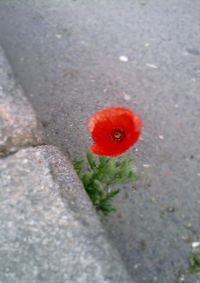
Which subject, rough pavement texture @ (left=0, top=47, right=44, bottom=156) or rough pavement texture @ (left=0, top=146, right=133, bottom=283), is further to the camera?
rough pavement texture @ (left=0, top=47, right=44, bottom=156)

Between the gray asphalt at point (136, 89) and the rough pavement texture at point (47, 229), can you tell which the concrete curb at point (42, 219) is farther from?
the gray asphalt at point (136, 89)

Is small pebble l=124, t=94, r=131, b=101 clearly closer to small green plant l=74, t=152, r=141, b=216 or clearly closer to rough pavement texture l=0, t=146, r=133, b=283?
small green plant l=74, t=152, r=141, b=216

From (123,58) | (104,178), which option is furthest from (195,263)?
(123,58)

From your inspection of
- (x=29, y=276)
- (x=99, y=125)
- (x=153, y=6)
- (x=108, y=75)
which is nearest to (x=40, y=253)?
(x=29, y=276)

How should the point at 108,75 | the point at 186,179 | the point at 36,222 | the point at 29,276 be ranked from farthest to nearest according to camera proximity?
the point at 108,75, the point at 186,179, the point at 36,222, the point at 29,276

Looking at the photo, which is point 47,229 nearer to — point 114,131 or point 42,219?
point 42,219

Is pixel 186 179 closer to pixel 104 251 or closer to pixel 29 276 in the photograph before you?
pixel 104 251

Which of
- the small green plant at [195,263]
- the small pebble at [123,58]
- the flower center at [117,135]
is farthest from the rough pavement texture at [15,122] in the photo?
the small pebble at [123,58]

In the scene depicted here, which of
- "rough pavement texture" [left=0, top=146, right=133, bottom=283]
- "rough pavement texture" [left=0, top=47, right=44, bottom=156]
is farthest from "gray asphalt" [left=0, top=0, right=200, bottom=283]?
"rough pavement texture" [left=0, top=146, right=133, bottom=283]
